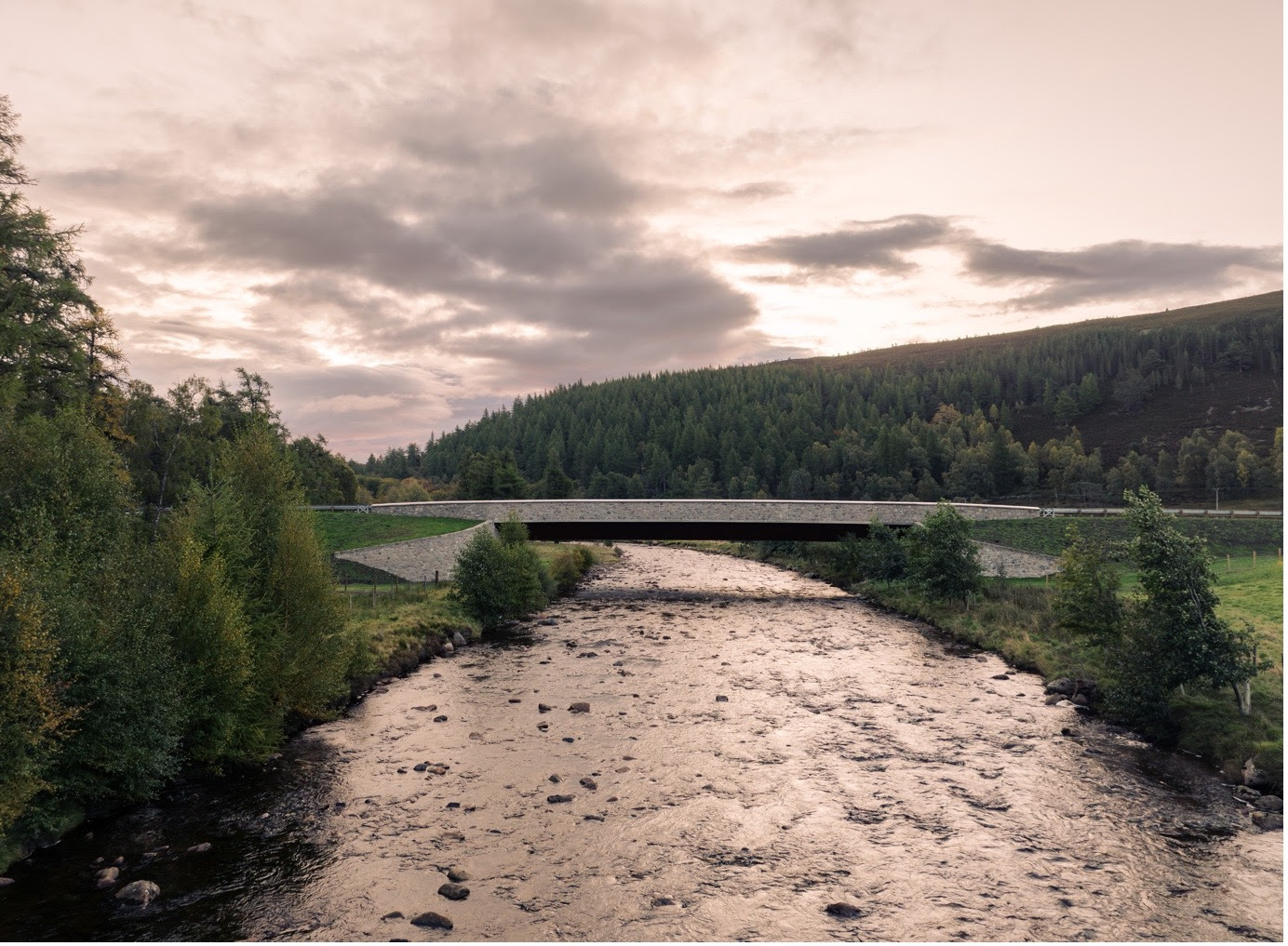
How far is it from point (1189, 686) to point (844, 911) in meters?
21.1

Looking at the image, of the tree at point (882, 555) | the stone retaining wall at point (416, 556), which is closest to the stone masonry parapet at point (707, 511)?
the tree at point (882, 555)

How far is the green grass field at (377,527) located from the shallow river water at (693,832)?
37.9 m

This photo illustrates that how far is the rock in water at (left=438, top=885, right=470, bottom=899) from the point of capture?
17.5 metres

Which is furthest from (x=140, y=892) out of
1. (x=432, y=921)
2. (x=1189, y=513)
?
(x=1189, y=513)

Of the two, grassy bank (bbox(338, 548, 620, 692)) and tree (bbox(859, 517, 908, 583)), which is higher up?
tree (bbox(859, 517, 908, 583))

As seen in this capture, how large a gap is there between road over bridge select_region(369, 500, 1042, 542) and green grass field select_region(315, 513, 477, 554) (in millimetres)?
2432

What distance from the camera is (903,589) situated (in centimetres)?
6531

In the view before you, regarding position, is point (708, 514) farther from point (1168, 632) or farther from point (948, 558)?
point (1168, 632)

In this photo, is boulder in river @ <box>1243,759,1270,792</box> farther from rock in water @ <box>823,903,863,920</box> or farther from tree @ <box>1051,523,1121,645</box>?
rock in water @ <box>823,903,863,920</box>

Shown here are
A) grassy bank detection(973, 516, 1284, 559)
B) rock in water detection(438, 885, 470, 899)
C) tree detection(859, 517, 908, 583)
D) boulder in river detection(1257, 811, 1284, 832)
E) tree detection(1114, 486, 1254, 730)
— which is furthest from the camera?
tree detection(859, 517, 908, 583)

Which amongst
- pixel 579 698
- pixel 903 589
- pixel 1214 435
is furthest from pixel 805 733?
pixel 1214 435

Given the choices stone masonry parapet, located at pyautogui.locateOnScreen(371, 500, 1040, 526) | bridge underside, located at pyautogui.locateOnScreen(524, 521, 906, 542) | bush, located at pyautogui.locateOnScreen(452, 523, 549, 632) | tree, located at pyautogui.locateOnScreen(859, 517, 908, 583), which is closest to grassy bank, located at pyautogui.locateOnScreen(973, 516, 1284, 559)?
stone masonry parapet, located at pyautogui.locateOnScreen(371, 500, 1040, 526)

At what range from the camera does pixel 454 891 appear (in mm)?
17672

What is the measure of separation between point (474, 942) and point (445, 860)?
418 centimetres
